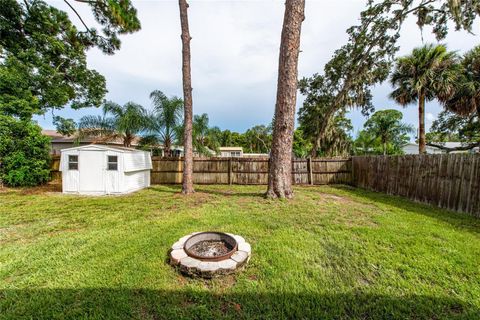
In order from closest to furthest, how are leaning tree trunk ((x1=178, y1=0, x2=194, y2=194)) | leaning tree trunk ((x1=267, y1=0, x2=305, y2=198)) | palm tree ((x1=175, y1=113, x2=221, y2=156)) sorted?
leaning tree trunk ((x1=267, y1=0, x2=305, y2=198)) < leaning tree trunk ((x1=178, y1=0, x2=194, y2=194)) < palm tree ((x1=175, y1=113, x2=221, y2=156))

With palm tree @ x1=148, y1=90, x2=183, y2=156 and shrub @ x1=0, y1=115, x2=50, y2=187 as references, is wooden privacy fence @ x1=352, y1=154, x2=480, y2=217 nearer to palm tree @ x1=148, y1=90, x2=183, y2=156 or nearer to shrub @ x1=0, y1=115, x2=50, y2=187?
palm tree @ x1=148, y1=90, x2=183, y2=156

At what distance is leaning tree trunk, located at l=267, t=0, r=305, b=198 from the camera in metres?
5.19

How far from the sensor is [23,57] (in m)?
9.44

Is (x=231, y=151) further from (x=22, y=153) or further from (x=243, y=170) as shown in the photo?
(x=22, y=153)

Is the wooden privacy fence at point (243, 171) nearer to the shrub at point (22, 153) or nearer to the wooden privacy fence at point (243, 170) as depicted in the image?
the wooden privacy fence at point (243, 170)

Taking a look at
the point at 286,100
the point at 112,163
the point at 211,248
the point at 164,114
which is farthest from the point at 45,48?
the point at 211,248

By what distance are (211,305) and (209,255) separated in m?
0.75

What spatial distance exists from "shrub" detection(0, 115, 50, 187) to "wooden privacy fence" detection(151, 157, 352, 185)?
4534 mm

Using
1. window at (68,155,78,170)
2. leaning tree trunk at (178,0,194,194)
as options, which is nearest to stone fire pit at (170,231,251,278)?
leaning tree trunk at (178,0,194,194)

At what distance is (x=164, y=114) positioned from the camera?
930cm

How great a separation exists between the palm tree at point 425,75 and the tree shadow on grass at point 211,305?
1057cm

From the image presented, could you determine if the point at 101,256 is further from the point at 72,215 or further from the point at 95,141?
the point at 95,141

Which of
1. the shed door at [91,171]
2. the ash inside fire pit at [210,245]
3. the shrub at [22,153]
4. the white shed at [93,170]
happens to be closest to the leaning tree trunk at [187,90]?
the white shed at [93,170]

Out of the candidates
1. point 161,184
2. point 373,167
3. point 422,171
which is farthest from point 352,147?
point 161,184
